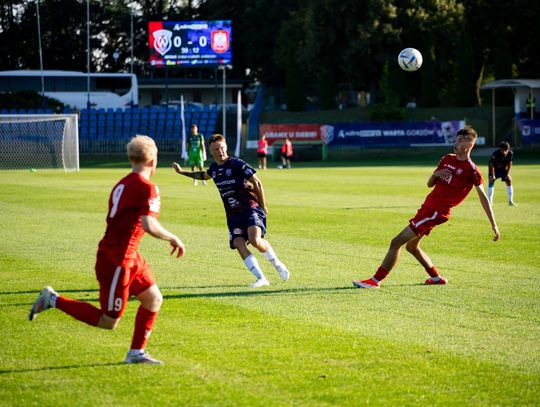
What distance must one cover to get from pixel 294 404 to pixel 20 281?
6.36 meters

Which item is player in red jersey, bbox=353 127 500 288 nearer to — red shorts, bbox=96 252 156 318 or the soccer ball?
red shorts, bbox=96 252 156 318

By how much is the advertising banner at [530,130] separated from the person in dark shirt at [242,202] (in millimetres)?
45724

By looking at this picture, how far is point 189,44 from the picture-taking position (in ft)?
206

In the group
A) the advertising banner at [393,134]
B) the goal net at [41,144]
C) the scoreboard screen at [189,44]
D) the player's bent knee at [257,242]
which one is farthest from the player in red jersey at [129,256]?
the scoreboard screen at [189,44]

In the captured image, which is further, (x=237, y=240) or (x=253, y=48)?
(x=253, y=48)

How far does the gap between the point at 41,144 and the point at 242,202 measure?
36.3m

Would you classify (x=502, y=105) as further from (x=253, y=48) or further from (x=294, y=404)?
(x=294, y=404)

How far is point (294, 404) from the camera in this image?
20.0ft

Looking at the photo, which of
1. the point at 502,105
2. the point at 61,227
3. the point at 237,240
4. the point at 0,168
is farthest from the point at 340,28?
the point at 237,240

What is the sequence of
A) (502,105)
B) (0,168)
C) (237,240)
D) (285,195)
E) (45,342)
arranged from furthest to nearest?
(502,105) → (0,168) → (285,195) → (237,240) → (45,342)

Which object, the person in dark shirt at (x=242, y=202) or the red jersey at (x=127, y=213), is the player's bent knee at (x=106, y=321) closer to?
the red jersey at (x=127, y=213)

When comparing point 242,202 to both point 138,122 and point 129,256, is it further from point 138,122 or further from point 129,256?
point 138,122

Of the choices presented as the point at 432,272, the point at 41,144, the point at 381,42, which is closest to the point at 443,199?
the point at 432,272

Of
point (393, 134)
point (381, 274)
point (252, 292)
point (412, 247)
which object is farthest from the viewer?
point (393, 134)
